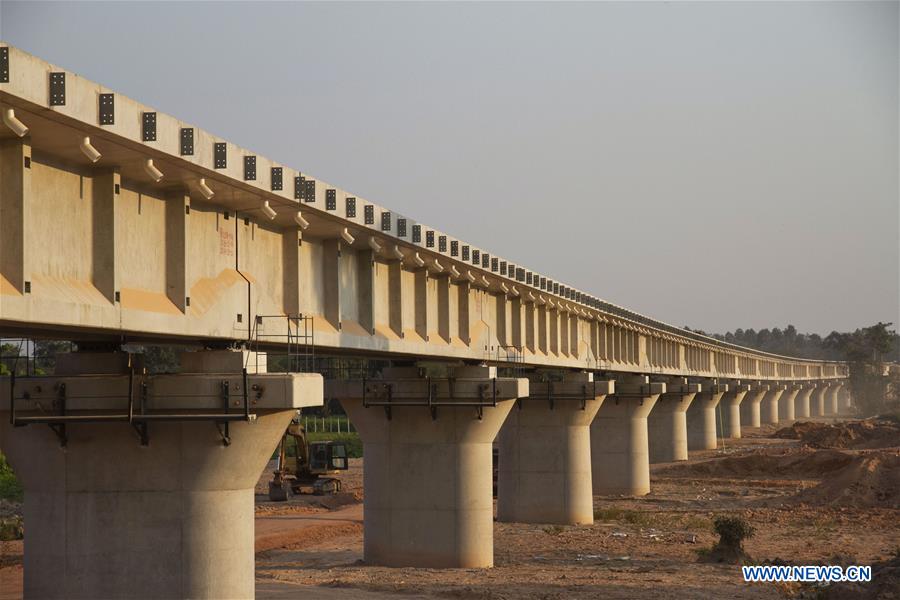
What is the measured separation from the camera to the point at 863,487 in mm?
52281

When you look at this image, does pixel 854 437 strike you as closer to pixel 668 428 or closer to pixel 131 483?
pixel 668 428

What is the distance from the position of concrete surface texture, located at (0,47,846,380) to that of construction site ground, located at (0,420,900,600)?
20.4 feet

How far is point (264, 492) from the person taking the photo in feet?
206

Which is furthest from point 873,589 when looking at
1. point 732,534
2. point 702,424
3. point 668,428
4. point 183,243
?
point 702,424

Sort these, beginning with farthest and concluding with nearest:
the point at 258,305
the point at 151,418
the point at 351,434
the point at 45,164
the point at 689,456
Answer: the point at 351,434 < the point at 689,456 < the point at 258,305 < the point at 151,418 < the point at 45,164

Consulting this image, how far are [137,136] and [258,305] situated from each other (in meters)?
5.30

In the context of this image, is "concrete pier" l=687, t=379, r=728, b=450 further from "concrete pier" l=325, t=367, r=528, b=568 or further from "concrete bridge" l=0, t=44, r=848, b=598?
"concrete bridge" l=0, t=44, r=848, b=598

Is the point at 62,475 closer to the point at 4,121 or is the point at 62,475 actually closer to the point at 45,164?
the point at 45,164

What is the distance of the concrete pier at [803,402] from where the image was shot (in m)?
186

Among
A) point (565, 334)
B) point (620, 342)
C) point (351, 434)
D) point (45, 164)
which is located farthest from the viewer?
point (351, 434)

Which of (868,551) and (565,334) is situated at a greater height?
(565,334)

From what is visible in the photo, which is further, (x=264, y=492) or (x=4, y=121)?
(x=264, y=492)

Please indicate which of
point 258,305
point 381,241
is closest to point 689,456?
point 381,241

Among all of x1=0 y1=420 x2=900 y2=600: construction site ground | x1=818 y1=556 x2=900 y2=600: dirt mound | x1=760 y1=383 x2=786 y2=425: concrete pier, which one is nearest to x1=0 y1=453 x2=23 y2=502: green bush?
x1=0 y1=420 x2=900 y2=600: construction site ground
